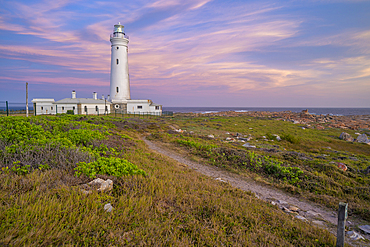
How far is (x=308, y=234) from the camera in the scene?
12.8ft

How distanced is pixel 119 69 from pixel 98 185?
132 ft

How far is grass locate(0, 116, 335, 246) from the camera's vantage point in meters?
2.87

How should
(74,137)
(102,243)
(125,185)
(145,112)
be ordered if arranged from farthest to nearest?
(145,112), (74,137), (125,185), (102,243)

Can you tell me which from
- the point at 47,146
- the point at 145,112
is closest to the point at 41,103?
the point at 145,112

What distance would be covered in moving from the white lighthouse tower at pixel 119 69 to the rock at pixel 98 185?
129 ft

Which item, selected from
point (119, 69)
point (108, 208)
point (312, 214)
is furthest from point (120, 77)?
point (312, 214)

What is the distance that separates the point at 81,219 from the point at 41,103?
136 feet

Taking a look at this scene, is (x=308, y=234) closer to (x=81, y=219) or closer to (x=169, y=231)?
(x=169, y=231)

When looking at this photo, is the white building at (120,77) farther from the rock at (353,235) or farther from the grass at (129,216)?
the rock at (353,235)

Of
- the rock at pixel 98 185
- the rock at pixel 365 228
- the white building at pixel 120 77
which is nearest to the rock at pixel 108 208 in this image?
the rock at pixel 98 185

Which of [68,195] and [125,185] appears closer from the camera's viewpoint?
[68,195]

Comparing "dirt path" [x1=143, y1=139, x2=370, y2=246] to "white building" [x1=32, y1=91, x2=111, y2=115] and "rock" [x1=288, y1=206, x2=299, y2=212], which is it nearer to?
"rock" [x1=288, y1=206, x2=299, y2=212]

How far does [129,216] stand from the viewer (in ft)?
11.7

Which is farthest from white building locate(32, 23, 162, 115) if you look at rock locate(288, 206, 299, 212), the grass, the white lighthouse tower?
rock locate(288, 206, 299, 212)
